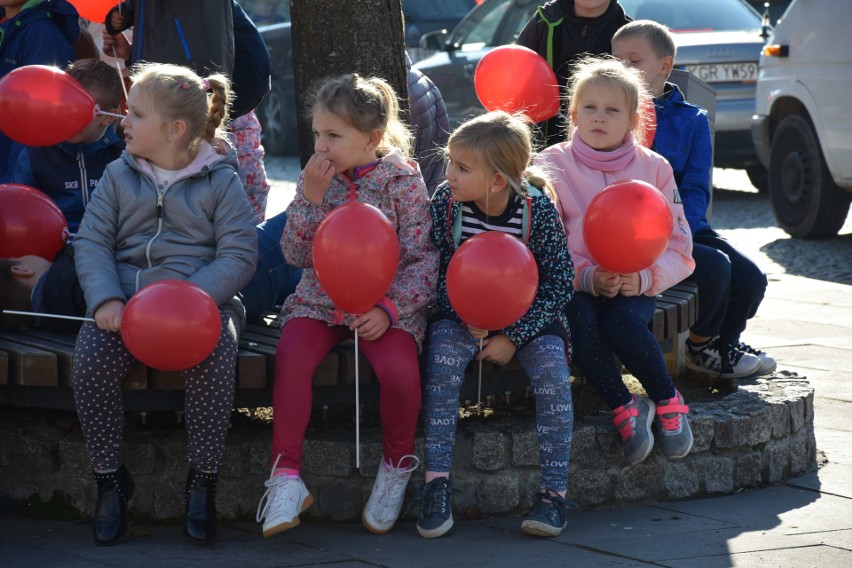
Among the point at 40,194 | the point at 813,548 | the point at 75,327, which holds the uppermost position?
the point at 40,194

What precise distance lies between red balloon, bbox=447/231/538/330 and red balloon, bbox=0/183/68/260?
4.93 ft

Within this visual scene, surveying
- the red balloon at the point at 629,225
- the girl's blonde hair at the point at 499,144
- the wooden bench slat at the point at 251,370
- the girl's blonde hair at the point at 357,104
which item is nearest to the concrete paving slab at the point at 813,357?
the red balloon at the point at 629,225

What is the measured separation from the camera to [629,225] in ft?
14.2

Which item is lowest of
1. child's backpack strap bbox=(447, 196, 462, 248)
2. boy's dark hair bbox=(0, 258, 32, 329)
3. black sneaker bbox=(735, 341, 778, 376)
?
black sneaker bbox=(735, 341, 778, 376)

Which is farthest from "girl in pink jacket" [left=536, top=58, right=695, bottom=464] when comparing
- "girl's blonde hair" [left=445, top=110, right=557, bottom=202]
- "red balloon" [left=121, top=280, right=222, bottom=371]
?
"red balloon" [left=121, top=280, right=222, bottom=371]

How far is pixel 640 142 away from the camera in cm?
512

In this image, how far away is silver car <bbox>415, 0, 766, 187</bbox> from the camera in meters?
11.6

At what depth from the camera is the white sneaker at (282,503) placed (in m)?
4.13

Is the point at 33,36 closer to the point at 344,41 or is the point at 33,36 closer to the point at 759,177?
the point at 344,41

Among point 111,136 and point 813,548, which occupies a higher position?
point 111,136

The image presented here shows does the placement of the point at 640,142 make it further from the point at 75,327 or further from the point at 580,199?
the point at 75,327

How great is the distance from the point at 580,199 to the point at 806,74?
5.54m

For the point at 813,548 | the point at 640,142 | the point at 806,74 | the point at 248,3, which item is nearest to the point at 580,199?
the point at 640,142

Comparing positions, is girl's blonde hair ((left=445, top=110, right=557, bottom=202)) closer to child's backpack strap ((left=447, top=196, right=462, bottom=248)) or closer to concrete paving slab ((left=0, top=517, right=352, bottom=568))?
child's backpack strap ((left=447, top=196, right=462, bottom=248))
